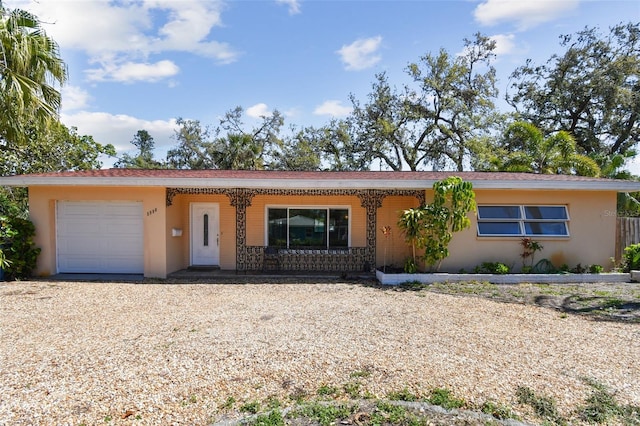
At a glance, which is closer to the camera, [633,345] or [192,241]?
[633,345]

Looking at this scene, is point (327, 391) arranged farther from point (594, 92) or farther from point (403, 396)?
point (594, 92)

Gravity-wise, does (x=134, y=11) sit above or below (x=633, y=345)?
above

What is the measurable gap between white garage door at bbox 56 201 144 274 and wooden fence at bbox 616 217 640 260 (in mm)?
13659

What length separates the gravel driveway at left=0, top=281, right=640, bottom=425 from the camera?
3.66 meters

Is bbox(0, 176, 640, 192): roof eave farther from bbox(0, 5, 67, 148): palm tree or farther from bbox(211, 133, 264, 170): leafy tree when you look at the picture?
bbox(211, 133, 264, 170): leafy tree

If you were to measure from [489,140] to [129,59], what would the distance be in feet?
61.0

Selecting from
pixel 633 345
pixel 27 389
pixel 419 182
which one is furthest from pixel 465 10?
pixel 27 389

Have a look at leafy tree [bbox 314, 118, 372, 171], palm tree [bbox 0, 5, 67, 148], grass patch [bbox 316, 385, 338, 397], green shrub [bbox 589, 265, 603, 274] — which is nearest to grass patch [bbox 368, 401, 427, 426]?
grass patch [bbox 316, 385, 338, 397]

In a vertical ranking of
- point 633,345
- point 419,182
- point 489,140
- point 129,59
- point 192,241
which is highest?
point 129,59

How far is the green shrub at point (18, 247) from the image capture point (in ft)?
31.4

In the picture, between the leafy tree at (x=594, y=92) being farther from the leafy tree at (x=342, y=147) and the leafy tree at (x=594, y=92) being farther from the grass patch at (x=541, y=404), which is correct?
the grass patch at (x=541, y=404)

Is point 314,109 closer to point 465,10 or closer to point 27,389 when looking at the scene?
point 465,10

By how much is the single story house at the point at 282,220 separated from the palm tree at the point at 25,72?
1771 mm

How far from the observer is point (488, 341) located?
5.28 metres
